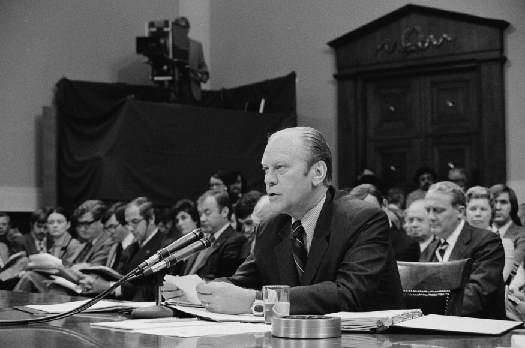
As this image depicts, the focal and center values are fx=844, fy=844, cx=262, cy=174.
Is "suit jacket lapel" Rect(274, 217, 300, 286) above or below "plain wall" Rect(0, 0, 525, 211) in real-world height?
below

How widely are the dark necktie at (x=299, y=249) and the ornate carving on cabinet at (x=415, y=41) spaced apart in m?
7.45

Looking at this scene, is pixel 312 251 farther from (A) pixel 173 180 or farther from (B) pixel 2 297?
(A) pixel 173 180

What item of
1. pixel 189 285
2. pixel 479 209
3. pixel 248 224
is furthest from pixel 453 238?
pixel 189 285

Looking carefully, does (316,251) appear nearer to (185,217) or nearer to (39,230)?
(185,217)

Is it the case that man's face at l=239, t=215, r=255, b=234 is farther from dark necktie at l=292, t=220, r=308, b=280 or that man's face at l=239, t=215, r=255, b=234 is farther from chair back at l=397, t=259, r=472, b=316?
dark necktie at l=292, t=220, r=308, b=280

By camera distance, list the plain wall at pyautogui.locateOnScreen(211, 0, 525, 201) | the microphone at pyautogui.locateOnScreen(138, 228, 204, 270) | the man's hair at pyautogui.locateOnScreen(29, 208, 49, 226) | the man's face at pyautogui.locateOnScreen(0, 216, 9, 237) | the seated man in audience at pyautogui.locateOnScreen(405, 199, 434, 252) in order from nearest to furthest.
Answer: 1. the microphone at pyautogui.locateOnScreen(138, 228, 204, 270)
2. the seated man in audience at pyautogui.locateOnScreen(405, 199, 434, 252)
3. the man's hair at pyautogui.locateOnScreen(29, 208, 49, 226)
4. the man's face at pyautogui.locateOnScreen(0, 216, 9, 237)
5. the plain wall at pyautogui.locateOnScreen(211, 0, 525, 201)

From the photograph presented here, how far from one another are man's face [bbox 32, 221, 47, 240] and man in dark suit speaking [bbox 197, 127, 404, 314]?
603cm

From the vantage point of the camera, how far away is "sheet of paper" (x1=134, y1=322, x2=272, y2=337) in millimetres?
2195

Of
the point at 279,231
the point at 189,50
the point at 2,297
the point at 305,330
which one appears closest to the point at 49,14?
the point at 189,50

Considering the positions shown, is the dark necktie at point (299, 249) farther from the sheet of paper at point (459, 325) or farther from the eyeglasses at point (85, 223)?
the eyeglasses at point (85, 223)

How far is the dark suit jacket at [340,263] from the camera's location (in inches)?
103

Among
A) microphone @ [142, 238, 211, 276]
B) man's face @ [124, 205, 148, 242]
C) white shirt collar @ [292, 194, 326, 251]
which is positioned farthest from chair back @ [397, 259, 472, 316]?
man's face @ [124, 205, 148, 242]

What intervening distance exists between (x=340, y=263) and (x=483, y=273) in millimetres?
1492

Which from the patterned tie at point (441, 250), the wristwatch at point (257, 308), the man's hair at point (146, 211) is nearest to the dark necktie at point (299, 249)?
the wristwatch at point (257, 308)
